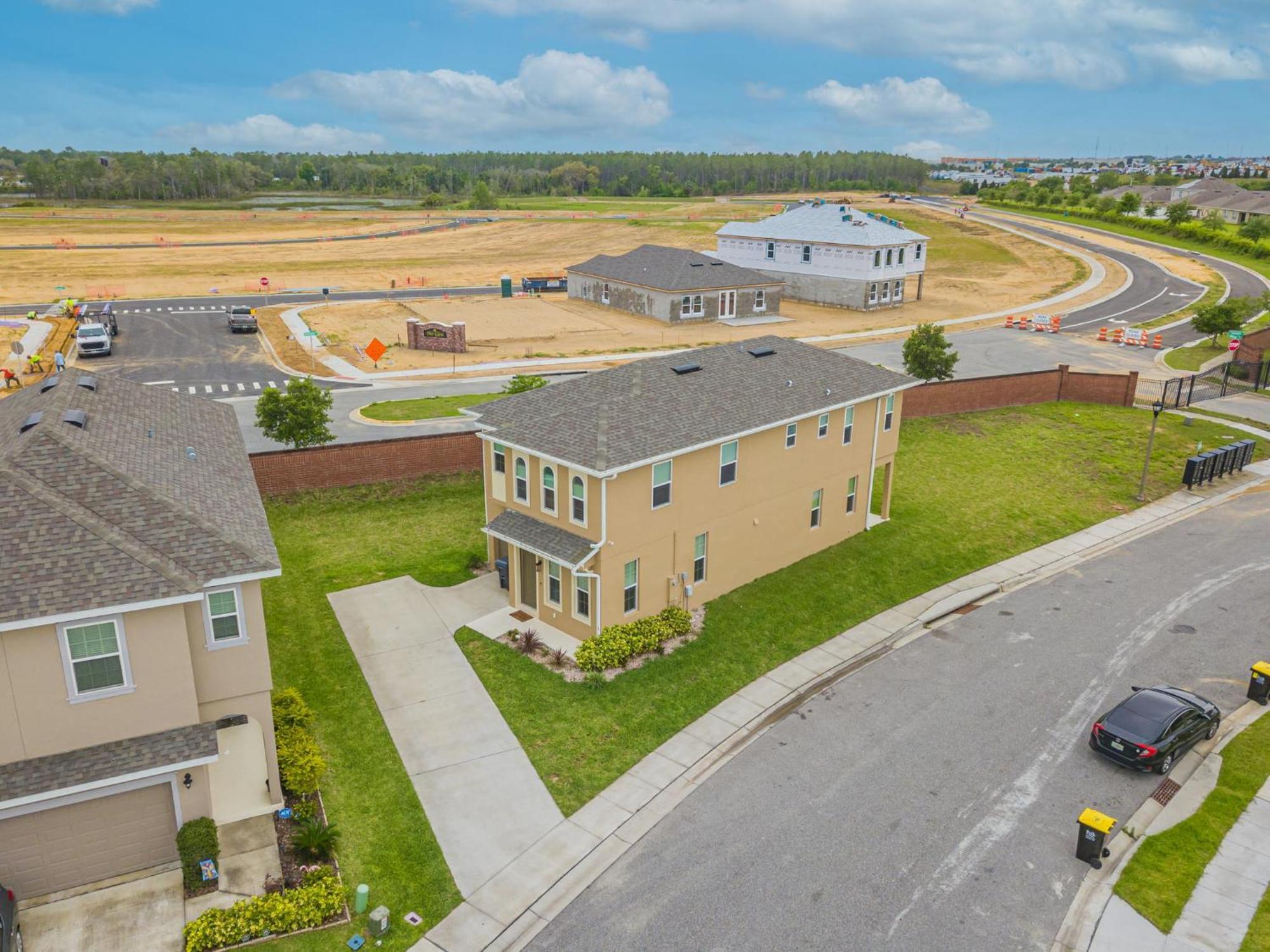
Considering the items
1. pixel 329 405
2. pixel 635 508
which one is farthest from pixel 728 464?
pixel 329 405

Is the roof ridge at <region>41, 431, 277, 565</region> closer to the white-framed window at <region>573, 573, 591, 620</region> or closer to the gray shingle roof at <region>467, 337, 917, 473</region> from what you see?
the gray shingle roof at <region>467, 337, 917, 473</region>

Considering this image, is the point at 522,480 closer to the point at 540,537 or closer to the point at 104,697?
the point at 540,537

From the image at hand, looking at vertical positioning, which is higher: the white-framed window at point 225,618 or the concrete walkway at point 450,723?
the white-framed window at point 225,618

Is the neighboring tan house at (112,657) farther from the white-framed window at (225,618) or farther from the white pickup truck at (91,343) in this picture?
the white pickup truck at (91,343)

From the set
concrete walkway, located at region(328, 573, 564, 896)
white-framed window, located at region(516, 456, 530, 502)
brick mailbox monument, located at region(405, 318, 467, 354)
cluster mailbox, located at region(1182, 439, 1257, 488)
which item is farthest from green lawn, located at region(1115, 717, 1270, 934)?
brick mailbox monument, located at region(405, 318, 467, 354)

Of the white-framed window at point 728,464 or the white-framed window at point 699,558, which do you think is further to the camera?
the white-framed window at point 699,558

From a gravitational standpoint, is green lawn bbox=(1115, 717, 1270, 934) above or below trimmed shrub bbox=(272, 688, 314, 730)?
below

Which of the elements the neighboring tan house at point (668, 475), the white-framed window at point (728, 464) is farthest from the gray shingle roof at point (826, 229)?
the white-framed window at point (728, 464)
